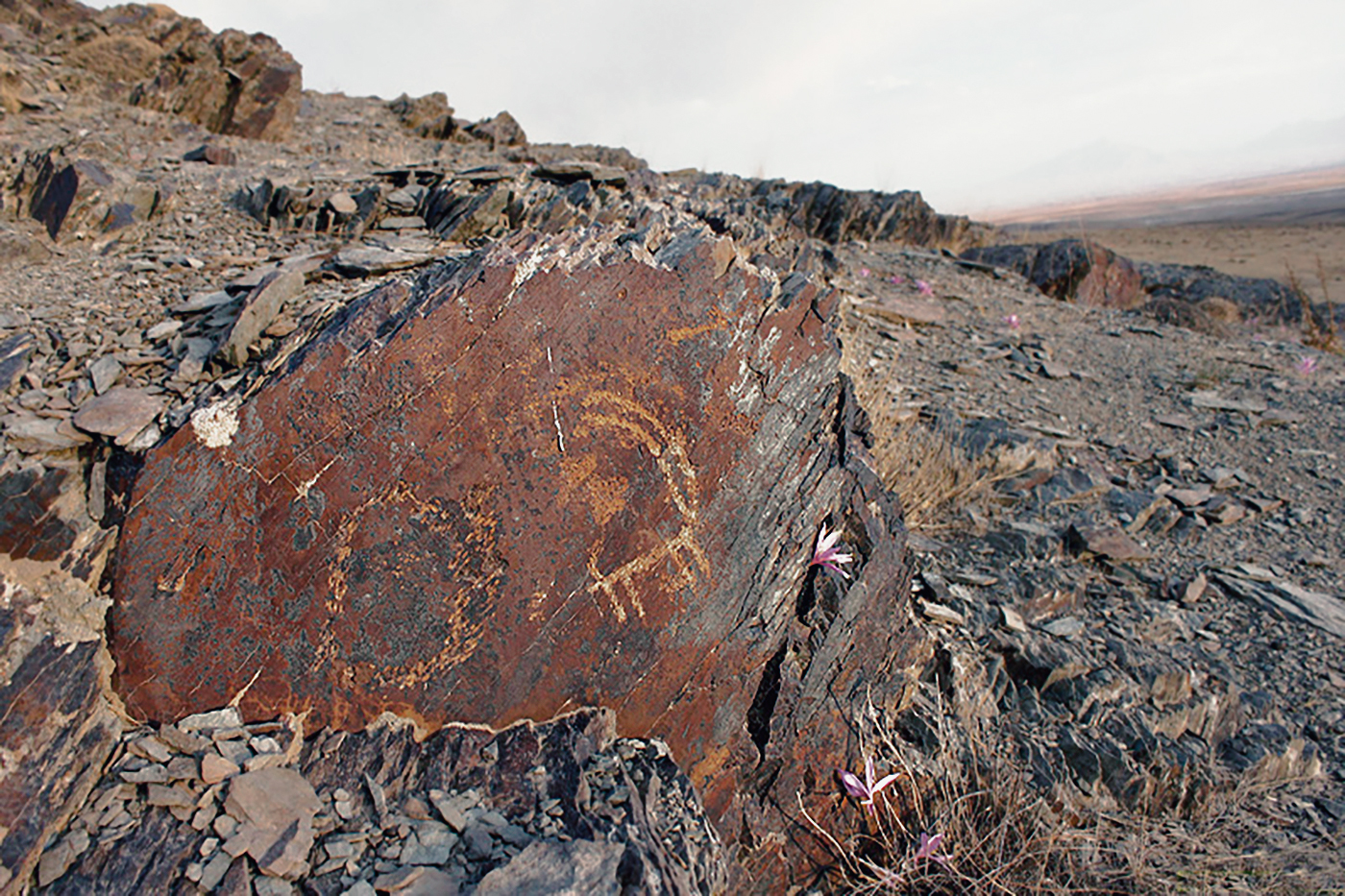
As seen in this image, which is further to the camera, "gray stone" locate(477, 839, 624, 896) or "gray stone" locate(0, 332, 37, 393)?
"gray stone" locate(0, 332, 37, 393)

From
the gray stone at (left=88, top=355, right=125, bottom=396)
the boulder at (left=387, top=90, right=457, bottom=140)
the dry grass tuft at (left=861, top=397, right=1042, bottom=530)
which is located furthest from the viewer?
the boulder at (left=387, top=90, right=457, bottom=140)

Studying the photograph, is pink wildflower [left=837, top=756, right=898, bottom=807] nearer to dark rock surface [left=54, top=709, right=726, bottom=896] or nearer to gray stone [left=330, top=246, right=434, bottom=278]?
dark rock surface [left=54, top=709, right=726, bottom=896]

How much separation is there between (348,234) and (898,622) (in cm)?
326

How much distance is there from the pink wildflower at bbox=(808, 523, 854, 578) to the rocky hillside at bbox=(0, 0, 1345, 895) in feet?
0.06

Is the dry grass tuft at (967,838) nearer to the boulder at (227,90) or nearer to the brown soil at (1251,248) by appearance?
the boulder at (227,90)

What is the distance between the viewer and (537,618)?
6.27 ft

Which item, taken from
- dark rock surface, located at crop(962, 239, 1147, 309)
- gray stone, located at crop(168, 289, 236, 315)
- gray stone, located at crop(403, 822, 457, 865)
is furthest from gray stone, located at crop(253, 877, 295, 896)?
dark rock surface, located at crop(962, 239, 1147, 309)

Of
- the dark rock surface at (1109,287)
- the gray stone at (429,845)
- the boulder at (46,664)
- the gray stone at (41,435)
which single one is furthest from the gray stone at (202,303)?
the dark rock surface at (1109,287)

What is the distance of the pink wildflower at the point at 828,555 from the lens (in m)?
2.22

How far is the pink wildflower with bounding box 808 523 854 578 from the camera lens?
2.22 meters

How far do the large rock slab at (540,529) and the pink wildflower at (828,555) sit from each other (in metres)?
0.04

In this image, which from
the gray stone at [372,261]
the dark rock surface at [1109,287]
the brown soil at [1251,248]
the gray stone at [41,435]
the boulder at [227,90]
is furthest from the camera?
the brown soil at [1251,248]

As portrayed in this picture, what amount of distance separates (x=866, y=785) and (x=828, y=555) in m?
0.71

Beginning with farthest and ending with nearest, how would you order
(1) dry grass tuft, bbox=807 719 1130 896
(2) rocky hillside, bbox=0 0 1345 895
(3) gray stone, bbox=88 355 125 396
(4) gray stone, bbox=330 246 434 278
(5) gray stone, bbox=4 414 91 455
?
(4) gray stone, bbox=330 246 434 278 < (3) gray stone, bbox=88 355 125 396 < (1) dry grass tuft, bbox=807 719 1130 896 < (5) gray stone, bbox=4 414 91 455 < (2) rocky hillside, bbox=0 0 1345 895
